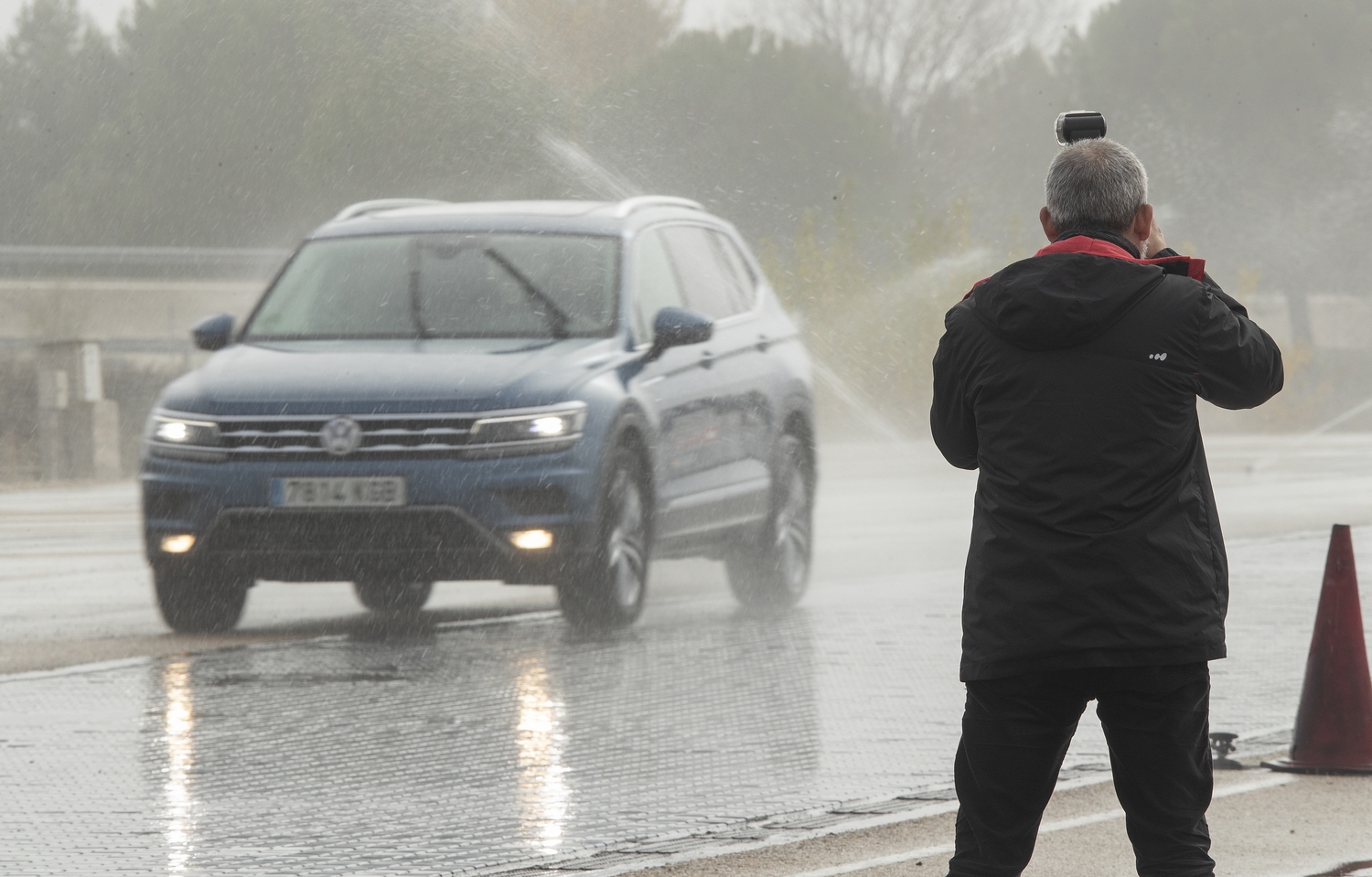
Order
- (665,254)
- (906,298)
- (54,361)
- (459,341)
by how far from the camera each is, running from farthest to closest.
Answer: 1. (906,298)
2. (54,361)
3. (665,254)
4. (459,341)

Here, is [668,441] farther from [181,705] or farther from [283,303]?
[181,705]

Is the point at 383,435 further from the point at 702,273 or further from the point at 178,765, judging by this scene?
the point at 178,765

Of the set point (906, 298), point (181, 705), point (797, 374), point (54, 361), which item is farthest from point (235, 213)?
point (181, 705)

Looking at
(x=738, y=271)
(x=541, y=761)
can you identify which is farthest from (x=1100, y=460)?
(x=738, y=271)

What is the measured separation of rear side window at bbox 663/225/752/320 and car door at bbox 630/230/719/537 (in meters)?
0.16

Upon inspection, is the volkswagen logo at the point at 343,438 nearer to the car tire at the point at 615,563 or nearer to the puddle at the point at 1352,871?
the car tire at the point at 615,563

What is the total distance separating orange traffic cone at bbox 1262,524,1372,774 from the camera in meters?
6.74

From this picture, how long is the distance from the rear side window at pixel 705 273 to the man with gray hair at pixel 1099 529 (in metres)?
7.04

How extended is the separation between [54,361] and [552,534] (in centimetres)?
1619

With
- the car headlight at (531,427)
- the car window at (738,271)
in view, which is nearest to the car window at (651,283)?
the car window at (738,271)

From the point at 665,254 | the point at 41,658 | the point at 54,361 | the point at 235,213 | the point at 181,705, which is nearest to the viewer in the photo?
the point at 181,705

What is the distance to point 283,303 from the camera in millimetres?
10836

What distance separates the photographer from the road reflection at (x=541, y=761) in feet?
19.6

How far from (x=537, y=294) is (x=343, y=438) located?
1.37 m
